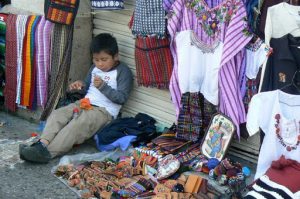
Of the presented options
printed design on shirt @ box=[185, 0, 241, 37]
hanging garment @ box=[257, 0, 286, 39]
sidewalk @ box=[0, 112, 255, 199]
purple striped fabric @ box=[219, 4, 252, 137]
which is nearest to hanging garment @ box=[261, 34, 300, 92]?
hanging garment @ box=[257, 0, 286, 39]

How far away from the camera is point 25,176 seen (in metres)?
4.86

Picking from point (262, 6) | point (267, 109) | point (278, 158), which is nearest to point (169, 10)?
point (262, 6)

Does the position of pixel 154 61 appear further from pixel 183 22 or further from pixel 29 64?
pixel 29 64

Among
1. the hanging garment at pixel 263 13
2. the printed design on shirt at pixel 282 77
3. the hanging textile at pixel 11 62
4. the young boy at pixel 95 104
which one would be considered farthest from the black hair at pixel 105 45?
the printed design on shirt at pixel 282 77

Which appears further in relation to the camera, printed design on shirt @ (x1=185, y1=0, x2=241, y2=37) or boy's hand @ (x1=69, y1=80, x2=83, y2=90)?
boy's hand @ (x1=69, y1=80, x2=83, y2=90)

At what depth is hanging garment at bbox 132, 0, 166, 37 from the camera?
5016 millimetres

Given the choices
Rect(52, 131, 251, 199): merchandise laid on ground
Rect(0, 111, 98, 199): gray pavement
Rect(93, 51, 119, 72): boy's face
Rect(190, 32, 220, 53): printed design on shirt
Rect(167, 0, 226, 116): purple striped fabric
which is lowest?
Rect(0, 111, 98, 199): gray pavement

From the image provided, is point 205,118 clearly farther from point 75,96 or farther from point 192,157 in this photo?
point 75,96

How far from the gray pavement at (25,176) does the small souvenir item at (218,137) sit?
1.19 metres

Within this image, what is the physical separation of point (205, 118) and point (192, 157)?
406mm

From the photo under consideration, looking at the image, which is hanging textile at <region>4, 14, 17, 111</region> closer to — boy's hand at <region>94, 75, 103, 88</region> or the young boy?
the young boy

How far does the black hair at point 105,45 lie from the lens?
5492mm

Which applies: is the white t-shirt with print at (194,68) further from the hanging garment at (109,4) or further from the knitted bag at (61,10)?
the knitted bag at (61,10)

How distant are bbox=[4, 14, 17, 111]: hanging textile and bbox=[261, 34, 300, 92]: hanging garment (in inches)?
117
